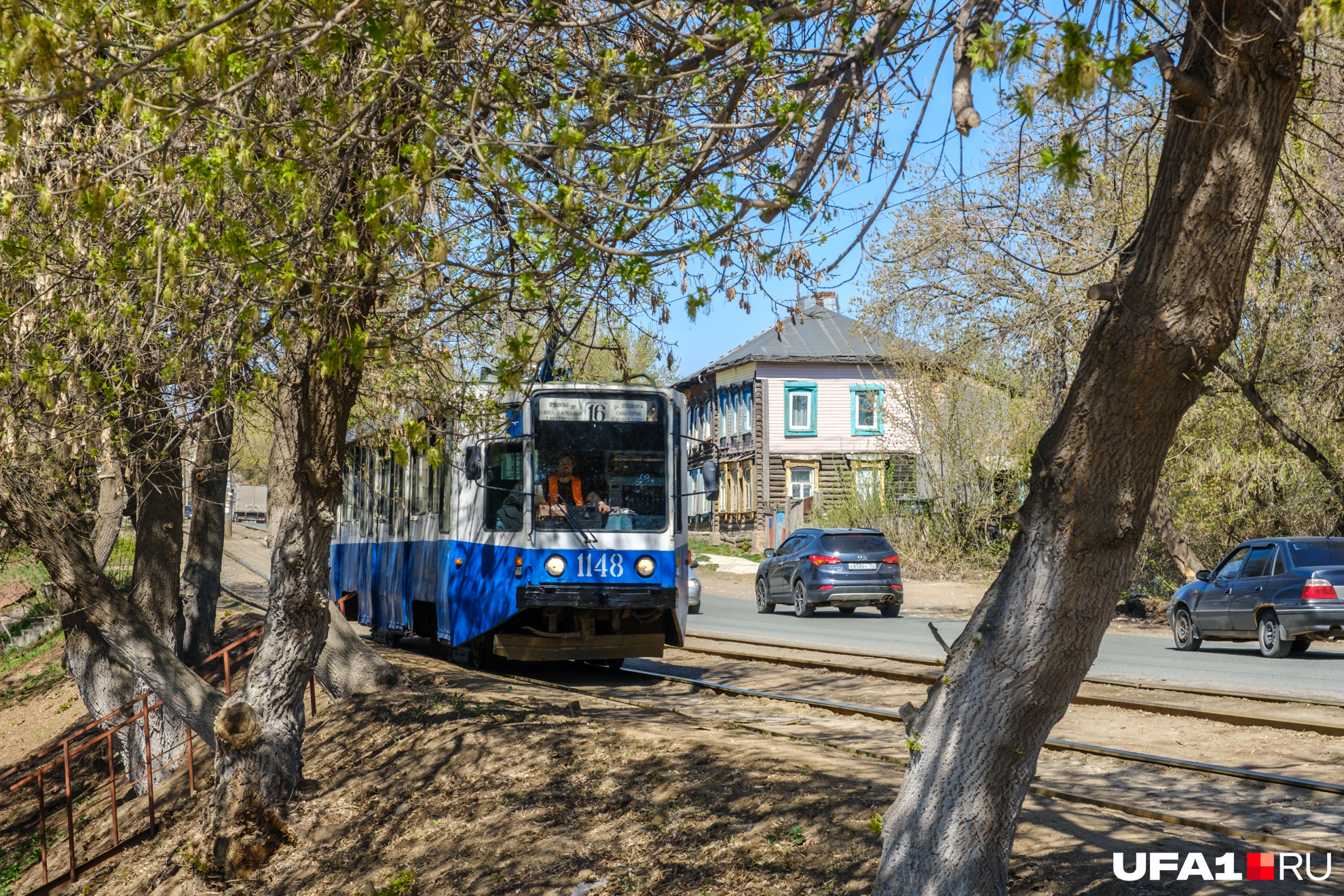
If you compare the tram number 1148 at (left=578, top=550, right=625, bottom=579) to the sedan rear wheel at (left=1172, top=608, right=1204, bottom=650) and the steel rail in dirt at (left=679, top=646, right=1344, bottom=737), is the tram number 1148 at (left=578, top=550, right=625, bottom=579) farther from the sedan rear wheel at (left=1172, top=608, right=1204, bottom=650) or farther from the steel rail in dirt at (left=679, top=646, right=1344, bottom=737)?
the sedan rear wheel at (left=1172, top=608, right=1204, bottom=650)

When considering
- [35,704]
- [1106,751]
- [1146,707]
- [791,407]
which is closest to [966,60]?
[1106,751]

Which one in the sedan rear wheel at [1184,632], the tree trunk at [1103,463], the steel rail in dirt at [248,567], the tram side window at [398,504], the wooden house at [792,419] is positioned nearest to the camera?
the tree trunk at [1103,463]

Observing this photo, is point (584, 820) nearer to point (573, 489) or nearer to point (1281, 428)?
point (573, 489)

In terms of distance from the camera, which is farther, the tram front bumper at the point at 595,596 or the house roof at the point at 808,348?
the house roof at the point at 808,348

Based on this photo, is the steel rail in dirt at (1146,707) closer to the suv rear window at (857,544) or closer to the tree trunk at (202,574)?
the tree trunk at (202,574)

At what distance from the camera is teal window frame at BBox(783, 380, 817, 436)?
1944 inches

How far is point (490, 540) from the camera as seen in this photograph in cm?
1310

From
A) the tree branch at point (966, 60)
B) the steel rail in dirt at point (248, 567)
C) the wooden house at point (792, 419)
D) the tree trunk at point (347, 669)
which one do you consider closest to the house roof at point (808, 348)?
the wooden house at point (792, 419)

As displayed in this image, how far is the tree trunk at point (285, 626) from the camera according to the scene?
26.8 feet

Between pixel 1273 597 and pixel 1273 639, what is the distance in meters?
0.66

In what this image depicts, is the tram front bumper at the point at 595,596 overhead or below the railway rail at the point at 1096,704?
overhead

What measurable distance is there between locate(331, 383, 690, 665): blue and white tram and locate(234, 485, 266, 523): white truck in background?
2353 inches

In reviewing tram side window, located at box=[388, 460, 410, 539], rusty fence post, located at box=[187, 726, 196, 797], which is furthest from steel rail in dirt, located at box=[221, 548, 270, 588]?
rusty fence post, located at box=[187, 726, 196, 797]

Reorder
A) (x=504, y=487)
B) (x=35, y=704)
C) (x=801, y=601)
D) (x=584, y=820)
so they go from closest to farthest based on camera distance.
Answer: (x=584, y=820) → (x=504, y=487) → (x=35, y=704) → (x=801, y=601)
